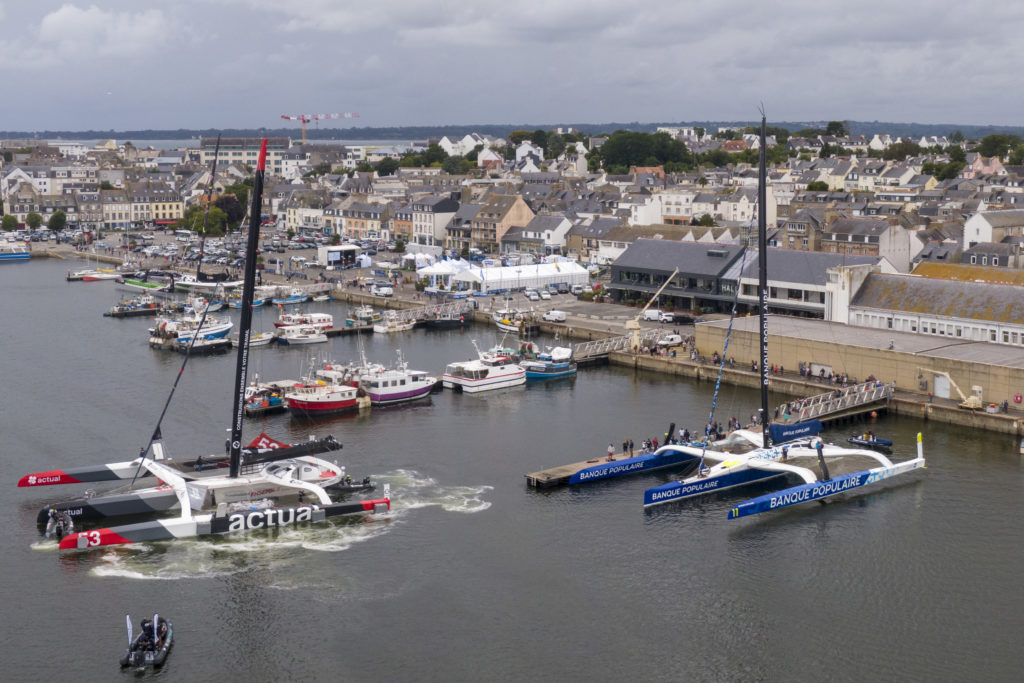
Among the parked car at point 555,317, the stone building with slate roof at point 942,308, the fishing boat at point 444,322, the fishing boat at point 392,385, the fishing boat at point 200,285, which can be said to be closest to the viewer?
the fishing boat at point 392,385

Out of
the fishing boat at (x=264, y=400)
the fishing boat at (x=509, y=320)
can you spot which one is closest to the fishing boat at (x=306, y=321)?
the fishing boat at (x=509, y=320)

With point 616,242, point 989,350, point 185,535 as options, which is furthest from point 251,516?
point 616,242

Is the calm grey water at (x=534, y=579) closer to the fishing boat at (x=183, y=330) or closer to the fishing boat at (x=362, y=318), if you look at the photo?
the fishing boat at (x=183, y=330)

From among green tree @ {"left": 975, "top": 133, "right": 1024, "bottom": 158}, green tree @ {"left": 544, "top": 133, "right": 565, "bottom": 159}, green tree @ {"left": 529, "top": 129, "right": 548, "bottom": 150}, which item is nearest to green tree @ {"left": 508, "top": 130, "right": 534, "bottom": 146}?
green tree @ {"left": 529, "top": 129, "right": 548, "bottom": 150}

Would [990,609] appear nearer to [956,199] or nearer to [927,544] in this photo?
[927,544]

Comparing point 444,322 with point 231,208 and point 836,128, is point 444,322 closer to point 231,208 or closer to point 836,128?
point 231,208

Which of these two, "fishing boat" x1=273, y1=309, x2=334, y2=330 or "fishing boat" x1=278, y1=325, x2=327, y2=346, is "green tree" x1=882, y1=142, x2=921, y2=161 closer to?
"fishing boat" x1=273, y1=309, x2=334, y2=330
